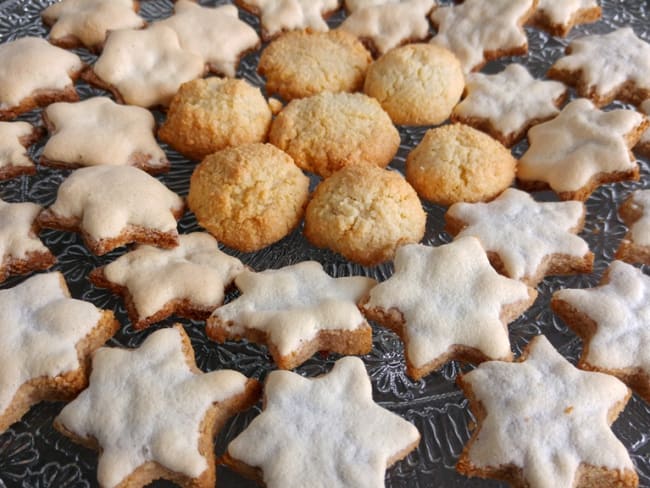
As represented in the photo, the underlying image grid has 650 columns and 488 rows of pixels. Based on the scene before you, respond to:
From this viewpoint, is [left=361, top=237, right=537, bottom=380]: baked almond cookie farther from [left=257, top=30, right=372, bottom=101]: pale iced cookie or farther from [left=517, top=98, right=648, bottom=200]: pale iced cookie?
[left=257, top=30, right=372, bottom=101]: pale iced cookie

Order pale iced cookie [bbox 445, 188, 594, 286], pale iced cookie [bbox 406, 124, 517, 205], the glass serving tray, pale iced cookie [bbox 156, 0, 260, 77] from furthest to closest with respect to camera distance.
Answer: pale iced cookie [bbox 156, 0, 260, 77]
pale iced cookie [bbox 406, 124, 517, 205]
pale iced cookie [bbox 445, 188, 594, 286]
the glass serving tray

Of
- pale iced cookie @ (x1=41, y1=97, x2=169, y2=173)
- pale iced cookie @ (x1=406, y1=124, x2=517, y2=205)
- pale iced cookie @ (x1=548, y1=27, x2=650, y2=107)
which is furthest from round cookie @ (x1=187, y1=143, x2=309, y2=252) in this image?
pale iced cookie @ (x1=548, y1=27, x2=650, y2=107)

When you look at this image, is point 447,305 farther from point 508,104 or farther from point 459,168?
point 508,104

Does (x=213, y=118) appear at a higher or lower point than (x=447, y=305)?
higher

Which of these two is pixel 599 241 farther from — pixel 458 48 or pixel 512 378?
pixel 458 48

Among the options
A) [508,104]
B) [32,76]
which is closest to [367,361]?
[508,104]

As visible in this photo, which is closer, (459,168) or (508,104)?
(459,168)

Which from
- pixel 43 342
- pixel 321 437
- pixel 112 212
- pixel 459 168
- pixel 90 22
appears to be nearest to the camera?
pixel 321 437
